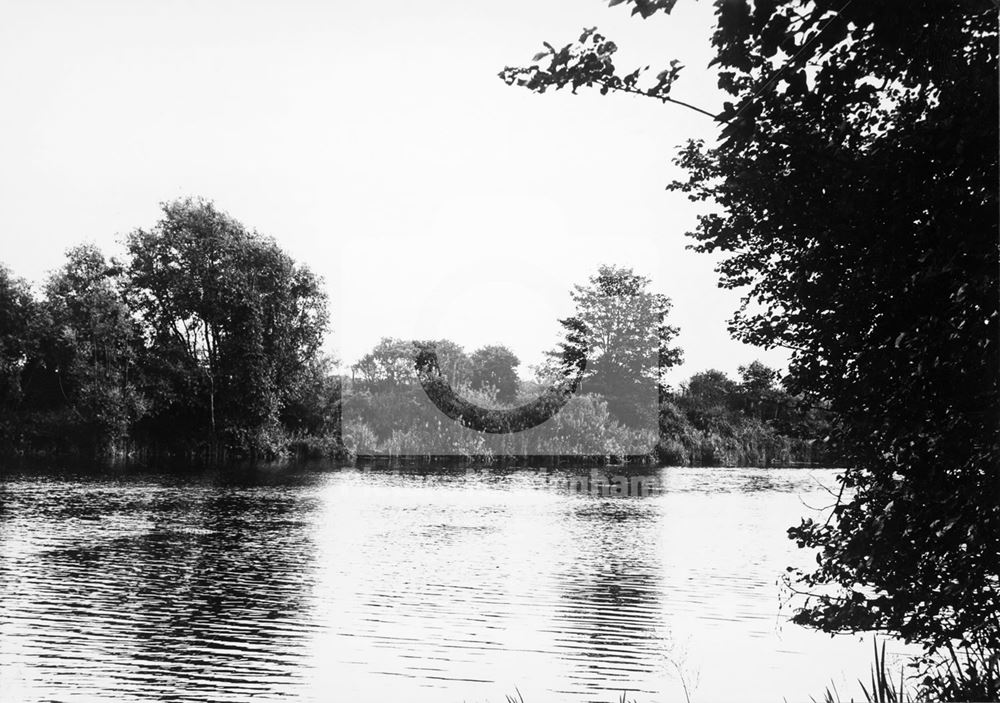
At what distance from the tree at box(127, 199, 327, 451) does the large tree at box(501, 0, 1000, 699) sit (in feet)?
76.5

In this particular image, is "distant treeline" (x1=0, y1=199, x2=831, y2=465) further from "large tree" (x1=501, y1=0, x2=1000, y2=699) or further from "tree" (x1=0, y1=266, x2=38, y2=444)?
"large tree" (x1=501, y1=0, x2=1000, y2=699)

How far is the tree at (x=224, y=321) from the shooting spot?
25.8 metres

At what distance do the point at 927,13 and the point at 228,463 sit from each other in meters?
26.3

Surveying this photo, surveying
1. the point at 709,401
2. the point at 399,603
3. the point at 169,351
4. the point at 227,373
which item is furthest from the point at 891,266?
the point at 169,351

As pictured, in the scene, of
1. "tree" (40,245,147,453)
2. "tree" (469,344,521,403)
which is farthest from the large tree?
"tree" (40,245,147,453)

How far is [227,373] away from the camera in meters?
26.0

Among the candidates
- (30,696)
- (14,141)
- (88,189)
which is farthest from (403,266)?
(30,696)

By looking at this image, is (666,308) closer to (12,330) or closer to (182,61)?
(182,61)

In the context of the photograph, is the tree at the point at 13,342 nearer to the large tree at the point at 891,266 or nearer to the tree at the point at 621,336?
the tree at the point at 621,336

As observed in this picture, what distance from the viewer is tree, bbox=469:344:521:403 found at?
22330 millimetres

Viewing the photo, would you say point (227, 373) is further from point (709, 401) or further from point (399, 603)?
point (399, 603)

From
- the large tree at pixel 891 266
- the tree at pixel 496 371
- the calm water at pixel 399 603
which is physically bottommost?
the calm water at pixel 399 603

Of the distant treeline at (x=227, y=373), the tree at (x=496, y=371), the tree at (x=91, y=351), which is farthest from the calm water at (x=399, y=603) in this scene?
the tree at (x=91, y=351)

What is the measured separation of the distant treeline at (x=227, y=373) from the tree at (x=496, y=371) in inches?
3.1
